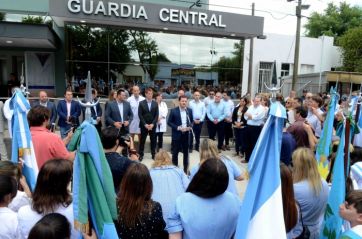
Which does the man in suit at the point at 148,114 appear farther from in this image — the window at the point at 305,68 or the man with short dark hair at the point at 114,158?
the window at the point at 305,68

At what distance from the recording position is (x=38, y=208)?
8.12 feet

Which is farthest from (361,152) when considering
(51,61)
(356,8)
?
(356,8)

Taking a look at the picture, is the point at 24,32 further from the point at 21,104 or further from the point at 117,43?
the point at 21,104

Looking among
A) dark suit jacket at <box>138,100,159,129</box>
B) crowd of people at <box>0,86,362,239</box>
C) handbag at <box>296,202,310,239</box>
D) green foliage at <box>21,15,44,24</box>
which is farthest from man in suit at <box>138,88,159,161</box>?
green foliage at <box>21,15,44,24</box>

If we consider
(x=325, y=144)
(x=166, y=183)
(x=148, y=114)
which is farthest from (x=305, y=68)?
(x=166, y=183)

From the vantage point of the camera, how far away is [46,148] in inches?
150

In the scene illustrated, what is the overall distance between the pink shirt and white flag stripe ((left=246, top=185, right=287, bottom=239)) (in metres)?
2.38

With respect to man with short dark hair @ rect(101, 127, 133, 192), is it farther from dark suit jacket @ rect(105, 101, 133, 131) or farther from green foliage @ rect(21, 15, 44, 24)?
green foliage @ rect(21, 15, 44, 24)

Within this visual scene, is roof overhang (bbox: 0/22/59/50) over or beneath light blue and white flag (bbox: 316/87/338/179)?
over

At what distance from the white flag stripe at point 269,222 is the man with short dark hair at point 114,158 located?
151 cm

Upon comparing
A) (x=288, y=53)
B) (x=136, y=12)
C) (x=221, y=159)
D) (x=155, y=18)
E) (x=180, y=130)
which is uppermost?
(x=136, y=12)

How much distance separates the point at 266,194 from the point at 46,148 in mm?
2662

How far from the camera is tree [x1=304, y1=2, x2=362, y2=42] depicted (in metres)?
35.0

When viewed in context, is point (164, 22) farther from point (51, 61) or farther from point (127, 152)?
point (127, 152)
